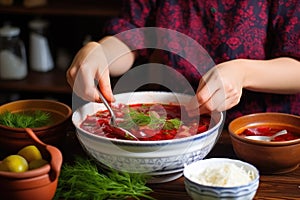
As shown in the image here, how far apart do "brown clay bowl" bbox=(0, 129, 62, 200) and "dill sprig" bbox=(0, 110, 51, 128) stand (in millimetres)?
311

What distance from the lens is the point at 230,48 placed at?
176 cm

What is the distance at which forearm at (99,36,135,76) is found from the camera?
5.90ft

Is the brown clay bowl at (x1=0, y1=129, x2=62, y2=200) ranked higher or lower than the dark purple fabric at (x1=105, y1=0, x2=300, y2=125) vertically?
lower

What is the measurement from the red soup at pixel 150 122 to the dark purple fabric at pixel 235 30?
348 mm

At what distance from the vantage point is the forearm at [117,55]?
1.80m

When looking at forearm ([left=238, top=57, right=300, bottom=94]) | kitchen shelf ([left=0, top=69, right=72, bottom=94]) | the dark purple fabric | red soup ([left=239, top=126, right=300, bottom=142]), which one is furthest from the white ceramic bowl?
kitchen shelf ([left=0, top=69, right=72, bottom=94])

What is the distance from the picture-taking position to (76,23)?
3.17m

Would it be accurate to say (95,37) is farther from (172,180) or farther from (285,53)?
(172,180)

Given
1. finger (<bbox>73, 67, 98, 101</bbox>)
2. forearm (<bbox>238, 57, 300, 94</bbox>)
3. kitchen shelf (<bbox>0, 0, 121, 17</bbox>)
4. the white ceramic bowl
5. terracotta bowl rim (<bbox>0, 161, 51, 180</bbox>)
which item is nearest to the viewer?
terracotta bowl rim (<bbox>0, 161, 51, 180</bbox>)

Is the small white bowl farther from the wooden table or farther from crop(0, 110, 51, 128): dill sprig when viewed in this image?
crop(0, 110, 51, 128): dill sprig

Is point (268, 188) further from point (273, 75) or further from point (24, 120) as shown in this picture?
point (24, 120)

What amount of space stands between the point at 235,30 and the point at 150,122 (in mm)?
539

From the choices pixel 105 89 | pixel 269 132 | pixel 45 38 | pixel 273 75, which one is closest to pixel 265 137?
pixel 269 132

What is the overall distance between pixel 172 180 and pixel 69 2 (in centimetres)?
193
